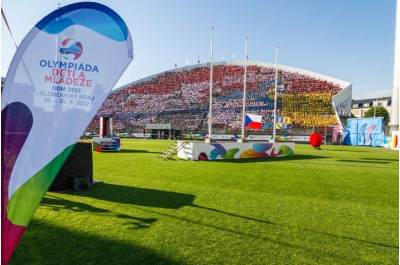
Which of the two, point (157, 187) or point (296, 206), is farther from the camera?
point (157, 187)

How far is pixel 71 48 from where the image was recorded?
114 inches

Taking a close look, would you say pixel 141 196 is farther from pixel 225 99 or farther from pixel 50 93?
pixel 225 99

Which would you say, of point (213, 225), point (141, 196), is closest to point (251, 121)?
point (141, 196)

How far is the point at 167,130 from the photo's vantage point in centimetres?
5019

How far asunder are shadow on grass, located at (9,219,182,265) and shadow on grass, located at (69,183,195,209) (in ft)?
6.72

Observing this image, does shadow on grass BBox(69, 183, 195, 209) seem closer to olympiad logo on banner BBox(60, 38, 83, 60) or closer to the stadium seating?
olympiad logo on banner BBox(60, 38, 83, 60)

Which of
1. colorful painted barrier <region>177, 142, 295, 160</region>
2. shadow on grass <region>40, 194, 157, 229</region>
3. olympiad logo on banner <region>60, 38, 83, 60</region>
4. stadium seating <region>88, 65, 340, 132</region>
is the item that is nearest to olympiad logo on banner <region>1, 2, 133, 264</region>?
olympiad logo on banner <region>60, 38, 83, 60</region>

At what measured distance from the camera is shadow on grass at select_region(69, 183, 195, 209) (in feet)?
21.3

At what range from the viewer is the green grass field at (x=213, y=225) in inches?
153

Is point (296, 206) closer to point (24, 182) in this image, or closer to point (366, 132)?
point (24, 182)

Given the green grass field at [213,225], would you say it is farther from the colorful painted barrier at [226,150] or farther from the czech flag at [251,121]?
the czech flag at [251,121]

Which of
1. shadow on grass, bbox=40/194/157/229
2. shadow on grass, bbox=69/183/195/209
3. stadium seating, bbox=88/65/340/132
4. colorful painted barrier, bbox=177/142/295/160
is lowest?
shadow on grass, bbox=40/194/157/229

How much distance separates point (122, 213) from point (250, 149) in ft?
43.5

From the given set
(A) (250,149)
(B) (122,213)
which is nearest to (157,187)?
(B) (122,213)
